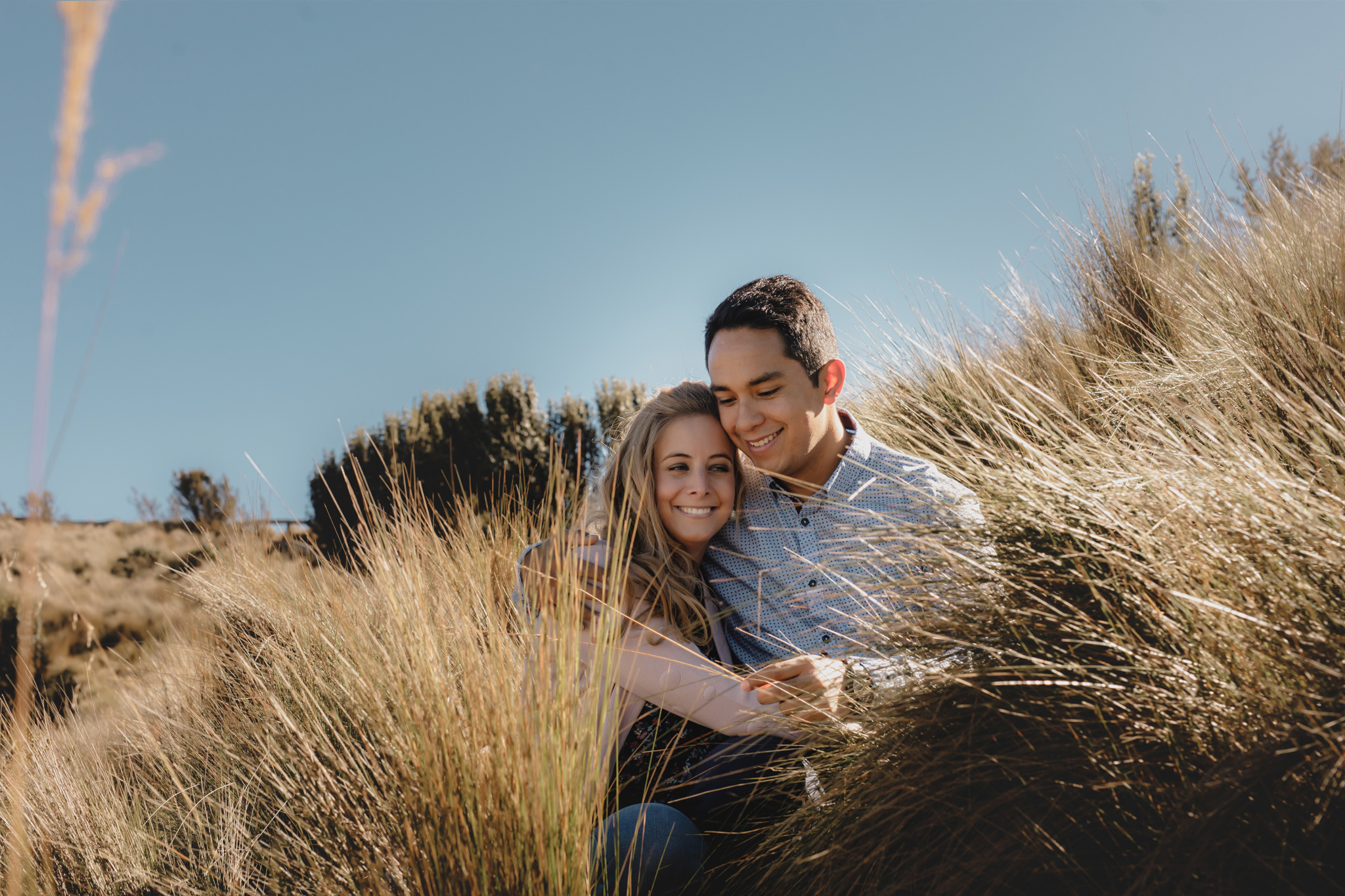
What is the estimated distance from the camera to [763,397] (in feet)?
8.55

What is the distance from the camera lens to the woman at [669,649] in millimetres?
1826

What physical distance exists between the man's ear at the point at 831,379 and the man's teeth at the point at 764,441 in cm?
31

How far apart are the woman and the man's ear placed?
427 mm

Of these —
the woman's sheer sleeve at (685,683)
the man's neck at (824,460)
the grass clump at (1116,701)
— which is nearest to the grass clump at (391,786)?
the woman's sheer sleeve at (685,683)

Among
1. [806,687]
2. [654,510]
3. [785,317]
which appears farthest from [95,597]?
[806,687]

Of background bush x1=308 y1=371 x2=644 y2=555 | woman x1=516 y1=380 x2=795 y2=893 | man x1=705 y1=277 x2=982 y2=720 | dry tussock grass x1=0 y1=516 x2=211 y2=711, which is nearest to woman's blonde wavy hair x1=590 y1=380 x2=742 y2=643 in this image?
woman x1=516 y1=380 x2=795 y2=893

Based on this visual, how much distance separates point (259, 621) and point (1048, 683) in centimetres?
427

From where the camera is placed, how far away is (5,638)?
6.63 meters

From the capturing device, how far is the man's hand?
1739 millimetres

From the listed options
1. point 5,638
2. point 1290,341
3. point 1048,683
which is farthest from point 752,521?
point 5,638

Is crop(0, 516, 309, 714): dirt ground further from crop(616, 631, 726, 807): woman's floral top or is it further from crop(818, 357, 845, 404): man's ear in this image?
crop(818, 357, 845, 404): man's ear

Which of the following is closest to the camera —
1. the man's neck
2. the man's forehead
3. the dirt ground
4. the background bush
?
the man's forehead

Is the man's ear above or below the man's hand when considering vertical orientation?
above

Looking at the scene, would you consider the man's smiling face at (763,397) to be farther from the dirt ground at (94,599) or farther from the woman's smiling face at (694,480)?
the dirt ground at (94,599)
